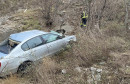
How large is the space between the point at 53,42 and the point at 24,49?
1.45 meters

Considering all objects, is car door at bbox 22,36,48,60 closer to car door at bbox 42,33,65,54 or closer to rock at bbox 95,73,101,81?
car door at bbox 42,33,65,54

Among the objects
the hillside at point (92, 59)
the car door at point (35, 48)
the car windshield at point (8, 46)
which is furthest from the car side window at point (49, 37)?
the car windshield at point (8, 46)

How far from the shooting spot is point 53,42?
700 cm

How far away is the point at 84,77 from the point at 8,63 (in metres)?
2.57

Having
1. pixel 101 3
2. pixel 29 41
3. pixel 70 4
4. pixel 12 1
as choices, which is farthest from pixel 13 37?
pixel 12 1

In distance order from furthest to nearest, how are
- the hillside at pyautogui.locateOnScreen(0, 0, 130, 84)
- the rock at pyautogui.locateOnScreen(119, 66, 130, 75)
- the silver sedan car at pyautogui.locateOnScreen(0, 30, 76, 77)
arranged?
the silver sedan car at pyautogui.locateOnScreen(0, 30, 76, 77) < the rock at pyautogui.locateOnScreen(119, 66, 130, 75) < the hillside at pyautogui.locateOnScreen(0, 0, 130, 84)

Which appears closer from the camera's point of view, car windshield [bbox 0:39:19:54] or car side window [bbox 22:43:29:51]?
car windshield [bbox 0:39:19:54]

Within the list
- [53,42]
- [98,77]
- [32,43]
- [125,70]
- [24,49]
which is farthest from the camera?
[53,42]

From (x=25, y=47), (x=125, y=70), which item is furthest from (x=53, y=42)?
(x=125, y=70)

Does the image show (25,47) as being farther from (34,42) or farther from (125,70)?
(125,70)

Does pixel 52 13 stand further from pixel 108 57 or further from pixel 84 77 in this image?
pixel 84 77

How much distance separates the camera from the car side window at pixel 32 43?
602 cm

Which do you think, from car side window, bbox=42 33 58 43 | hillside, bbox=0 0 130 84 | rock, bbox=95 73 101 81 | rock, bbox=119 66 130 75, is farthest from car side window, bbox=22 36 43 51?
rock, bbox=119 66 130 75

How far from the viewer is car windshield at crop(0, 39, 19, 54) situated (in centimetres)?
579
